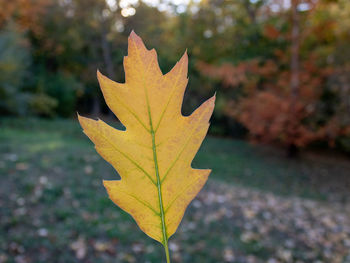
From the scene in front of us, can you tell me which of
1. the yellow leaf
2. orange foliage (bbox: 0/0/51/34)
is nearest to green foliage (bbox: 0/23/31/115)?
orange foliage (bbox: 0/0/51/34)

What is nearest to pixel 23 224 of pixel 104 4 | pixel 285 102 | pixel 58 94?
pixel 285 102

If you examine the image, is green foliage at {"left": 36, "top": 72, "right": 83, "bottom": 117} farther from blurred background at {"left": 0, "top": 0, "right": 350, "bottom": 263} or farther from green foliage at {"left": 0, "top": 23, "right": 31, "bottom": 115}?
green foliage at {"left": 0, "top": 23, "right": 31, "bottom": 115}

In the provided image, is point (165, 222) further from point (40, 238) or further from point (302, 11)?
point (302, 11)

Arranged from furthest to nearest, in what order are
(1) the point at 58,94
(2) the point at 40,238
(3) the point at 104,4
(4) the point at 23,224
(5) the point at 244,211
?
1. (1) the point at 58,94
2. (3) the point at 104,4
3. (5) the point at 244,211
4. (4) the point at 23,224
5. (2) the point at 40,238

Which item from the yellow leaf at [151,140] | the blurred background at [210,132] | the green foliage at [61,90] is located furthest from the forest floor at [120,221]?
the green foliage at [61,90]

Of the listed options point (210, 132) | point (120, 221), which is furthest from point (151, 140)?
point (210, 132)

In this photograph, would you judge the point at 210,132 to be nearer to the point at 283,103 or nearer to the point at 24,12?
the point at 283,103
